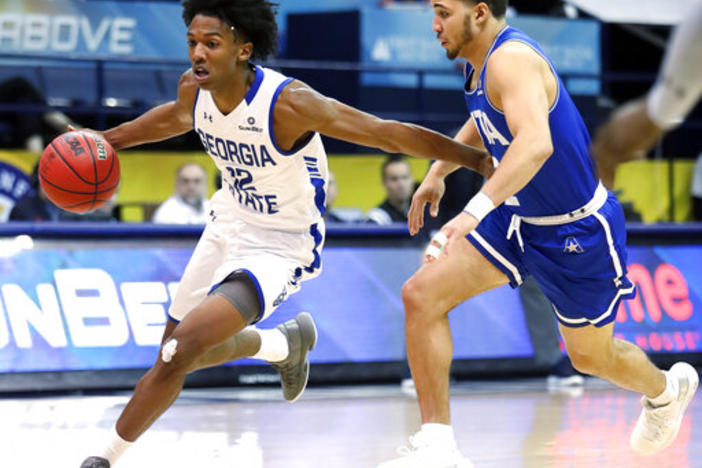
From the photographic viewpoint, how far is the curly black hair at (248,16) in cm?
473

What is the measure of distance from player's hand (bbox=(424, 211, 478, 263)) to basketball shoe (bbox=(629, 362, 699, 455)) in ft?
5.63

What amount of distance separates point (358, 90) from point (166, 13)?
2230mm

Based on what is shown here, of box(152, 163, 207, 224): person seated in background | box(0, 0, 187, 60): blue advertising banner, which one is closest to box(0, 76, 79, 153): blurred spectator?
box(0, 0, 187, 60): blue advertising banner

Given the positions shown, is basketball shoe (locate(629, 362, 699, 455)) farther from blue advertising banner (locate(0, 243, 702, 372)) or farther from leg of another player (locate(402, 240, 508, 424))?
blue advertising banner (locate(0, 243, 702, 372))

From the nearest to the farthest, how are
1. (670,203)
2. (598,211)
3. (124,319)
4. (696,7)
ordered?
(696,7), (598,211), (124,319), (670,203)

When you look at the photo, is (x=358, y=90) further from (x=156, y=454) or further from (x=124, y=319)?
(x=156, y=454)

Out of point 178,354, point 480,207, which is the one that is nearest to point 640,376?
point 480,207

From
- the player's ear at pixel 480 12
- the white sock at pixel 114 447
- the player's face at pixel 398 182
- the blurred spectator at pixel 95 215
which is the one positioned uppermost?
the player's ear at pixel 480 12

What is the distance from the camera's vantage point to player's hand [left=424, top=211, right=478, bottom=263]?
3811 millimetres

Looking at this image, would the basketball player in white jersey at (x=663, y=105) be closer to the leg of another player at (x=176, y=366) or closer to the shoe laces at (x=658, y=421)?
the leg of another player at (x=176, y=366)

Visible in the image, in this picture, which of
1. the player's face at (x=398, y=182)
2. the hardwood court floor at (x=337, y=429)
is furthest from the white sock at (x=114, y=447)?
the player's face at (x=398, y=182)

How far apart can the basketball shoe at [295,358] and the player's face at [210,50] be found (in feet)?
5.58

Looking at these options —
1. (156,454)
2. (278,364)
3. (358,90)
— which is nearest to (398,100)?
(358,90)

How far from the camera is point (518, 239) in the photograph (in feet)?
15.5
